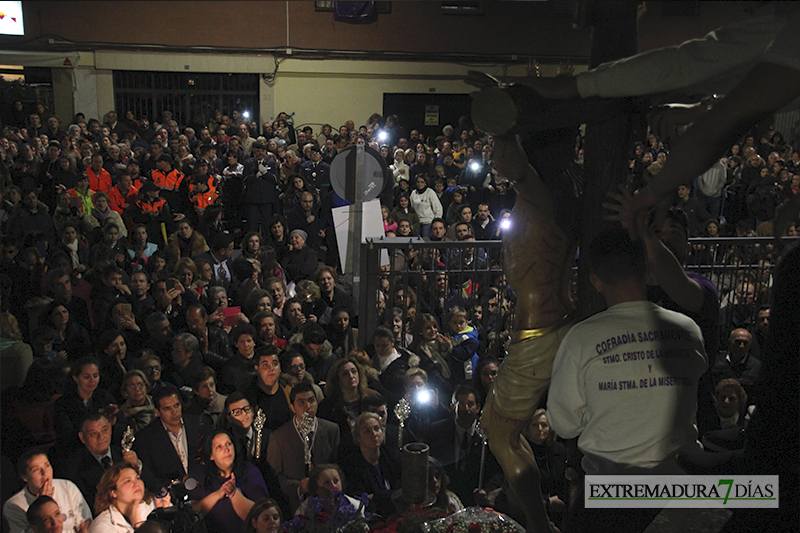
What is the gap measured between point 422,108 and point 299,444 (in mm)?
16206

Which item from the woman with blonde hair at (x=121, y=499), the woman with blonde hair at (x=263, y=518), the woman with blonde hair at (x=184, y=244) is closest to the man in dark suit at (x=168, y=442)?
the woman with blonde hair at (x=121, y=499)

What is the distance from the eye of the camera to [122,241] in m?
8.23

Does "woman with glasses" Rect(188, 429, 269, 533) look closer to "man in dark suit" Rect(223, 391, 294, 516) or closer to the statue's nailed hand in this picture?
"man in dark suit" Rect(223, 391, 294, 516)

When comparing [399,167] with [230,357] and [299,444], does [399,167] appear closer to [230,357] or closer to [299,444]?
[230,357]

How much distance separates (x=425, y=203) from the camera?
36.4 ft

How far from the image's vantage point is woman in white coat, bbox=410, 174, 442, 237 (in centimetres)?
1102

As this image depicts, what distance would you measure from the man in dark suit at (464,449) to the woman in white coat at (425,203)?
621 centimetres

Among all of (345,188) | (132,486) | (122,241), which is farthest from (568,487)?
(122,241)

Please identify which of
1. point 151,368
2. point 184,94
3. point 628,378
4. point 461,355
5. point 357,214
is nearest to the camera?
point 628,378

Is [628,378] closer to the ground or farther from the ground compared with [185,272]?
farther from the ground

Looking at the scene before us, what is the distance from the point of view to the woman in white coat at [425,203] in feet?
36.2

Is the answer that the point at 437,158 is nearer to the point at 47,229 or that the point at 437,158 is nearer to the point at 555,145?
the point at 47,229

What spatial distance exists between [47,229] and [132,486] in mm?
5485

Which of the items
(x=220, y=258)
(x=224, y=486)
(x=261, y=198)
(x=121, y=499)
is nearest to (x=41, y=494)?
(x=121, y=499)
